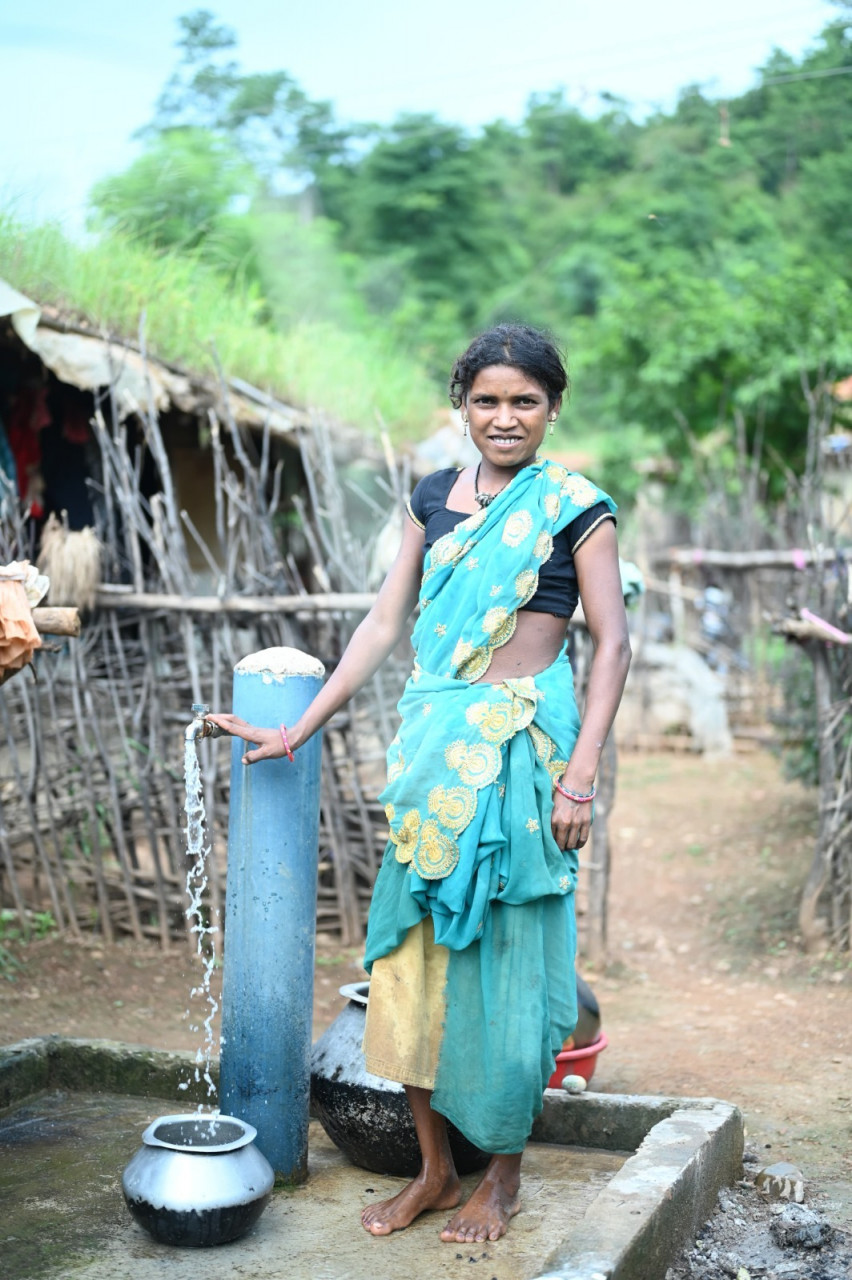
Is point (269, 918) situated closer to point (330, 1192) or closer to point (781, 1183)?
point (330, 1192)

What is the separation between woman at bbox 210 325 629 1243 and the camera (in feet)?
8.04

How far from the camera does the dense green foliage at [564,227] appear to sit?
11.6m

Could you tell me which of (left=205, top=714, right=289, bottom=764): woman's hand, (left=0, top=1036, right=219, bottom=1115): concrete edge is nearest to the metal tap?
(left=205, top=714, right=289, bottom=764): woman's hand

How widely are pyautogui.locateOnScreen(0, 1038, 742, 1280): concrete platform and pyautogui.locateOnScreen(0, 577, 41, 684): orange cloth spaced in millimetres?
1173

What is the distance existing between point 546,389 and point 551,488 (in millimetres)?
210

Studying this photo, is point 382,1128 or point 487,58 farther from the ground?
point 487,58

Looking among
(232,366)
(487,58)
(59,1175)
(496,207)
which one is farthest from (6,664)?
(496,207)

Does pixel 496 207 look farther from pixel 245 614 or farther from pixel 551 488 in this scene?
pixel 551 488

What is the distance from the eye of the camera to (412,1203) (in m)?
2.61

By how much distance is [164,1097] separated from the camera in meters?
3.41

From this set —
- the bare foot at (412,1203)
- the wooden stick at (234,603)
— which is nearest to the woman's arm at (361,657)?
the bare foot at (412,1203)

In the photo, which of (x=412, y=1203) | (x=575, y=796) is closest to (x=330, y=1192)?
(x=412, y=1203)

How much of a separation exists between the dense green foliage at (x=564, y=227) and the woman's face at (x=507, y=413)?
5.21 meters

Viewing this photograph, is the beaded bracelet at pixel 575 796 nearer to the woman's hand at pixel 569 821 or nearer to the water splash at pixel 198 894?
the woman's hand at pixel 569 821
